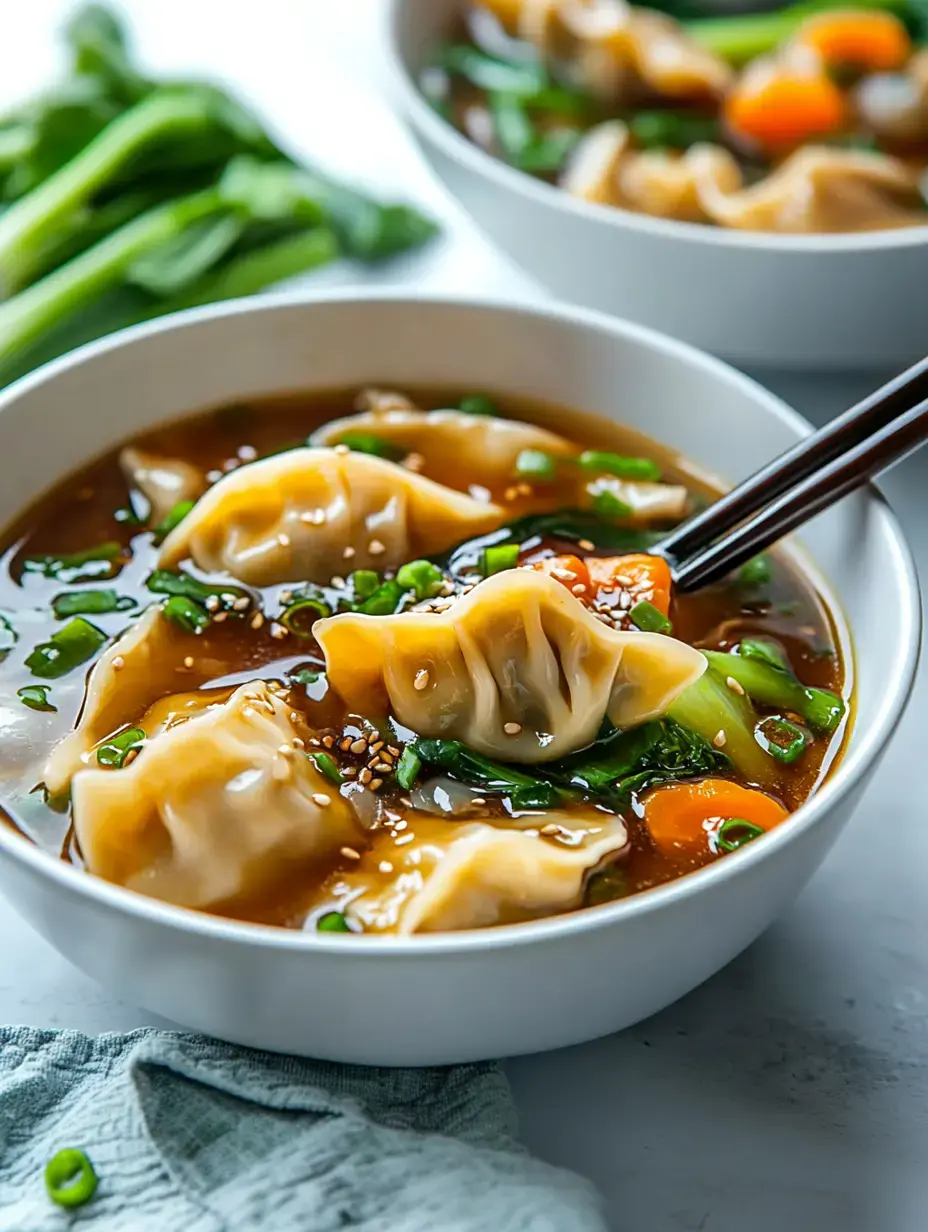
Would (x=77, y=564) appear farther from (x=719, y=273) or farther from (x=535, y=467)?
(x=719, y=273)

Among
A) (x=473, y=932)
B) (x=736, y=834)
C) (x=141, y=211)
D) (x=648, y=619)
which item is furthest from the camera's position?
(x=141, y=211)

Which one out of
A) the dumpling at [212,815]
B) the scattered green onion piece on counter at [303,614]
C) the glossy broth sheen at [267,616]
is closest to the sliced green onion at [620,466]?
the glossy broth sheen at [267,616]

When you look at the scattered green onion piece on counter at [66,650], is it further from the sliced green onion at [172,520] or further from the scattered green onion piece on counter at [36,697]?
the sliced green onion at [172,520]

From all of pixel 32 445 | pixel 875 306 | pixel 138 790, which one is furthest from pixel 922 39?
pixel 138 790

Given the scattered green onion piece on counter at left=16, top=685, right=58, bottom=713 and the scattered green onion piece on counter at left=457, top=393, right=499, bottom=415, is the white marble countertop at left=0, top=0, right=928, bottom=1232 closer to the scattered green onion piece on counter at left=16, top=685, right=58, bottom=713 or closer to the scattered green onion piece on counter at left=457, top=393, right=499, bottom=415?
the scattered green onion piece on counter at left=16, top=685, right=58, bottom=713

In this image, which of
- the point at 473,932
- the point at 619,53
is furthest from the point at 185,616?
the point at 619,53

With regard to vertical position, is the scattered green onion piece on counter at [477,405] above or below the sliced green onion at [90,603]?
below

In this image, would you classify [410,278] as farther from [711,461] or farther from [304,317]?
[711,461]
